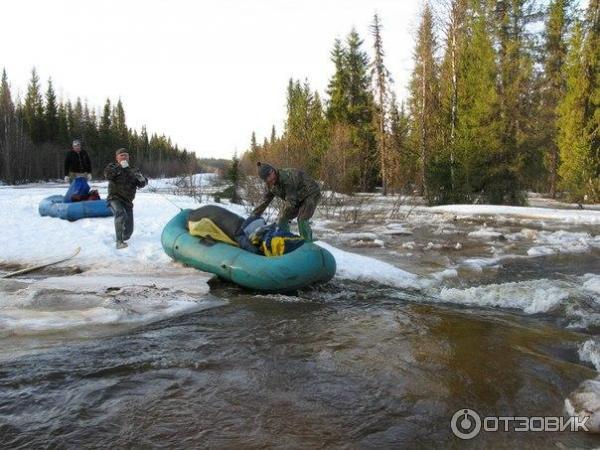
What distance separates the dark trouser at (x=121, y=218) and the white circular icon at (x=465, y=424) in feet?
21.3

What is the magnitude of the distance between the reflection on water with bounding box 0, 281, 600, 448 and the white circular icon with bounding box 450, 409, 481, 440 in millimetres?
55

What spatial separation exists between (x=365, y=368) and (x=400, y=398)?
51cm

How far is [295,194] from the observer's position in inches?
292

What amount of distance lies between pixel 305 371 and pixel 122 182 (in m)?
5.69

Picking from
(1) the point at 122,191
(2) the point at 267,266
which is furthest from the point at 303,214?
Result: (1) the point at 122,191

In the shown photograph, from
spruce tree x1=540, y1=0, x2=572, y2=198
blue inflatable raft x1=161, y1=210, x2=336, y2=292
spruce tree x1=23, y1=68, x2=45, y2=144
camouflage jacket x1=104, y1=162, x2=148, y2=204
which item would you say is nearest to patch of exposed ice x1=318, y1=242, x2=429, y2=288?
blue inflatable raft x1=161, y1=210, x2=336, y2=292

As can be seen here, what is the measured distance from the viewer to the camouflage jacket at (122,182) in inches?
319

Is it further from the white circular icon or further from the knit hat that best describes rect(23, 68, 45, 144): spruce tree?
the white circular icon

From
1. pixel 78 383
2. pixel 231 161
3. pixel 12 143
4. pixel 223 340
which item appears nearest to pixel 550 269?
pixel 223 340

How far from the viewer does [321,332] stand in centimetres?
473

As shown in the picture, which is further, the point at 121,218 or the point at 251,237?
the point at 121,218

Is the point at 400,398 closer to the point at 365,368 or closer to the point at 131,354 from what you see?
the point at 365,368

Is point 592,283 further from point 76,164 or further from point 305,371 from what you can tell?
point 76,164

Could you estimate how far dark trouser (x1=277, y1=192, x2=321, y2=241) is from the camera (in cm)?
732
